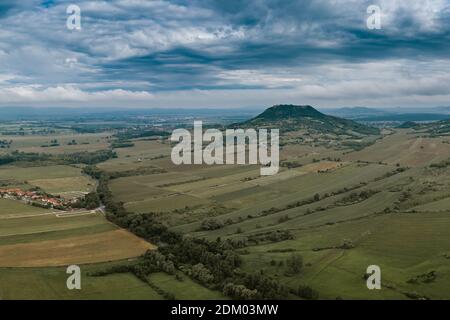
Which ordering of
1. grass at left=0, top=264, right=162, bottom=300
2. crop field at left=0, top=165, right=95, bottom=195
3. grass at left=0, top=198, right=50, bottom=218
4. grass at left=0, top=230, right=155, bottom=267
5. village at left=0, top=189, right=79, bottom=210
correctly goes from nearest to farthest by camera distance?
grass at left=0, top=264, right=162, bottom=300 < grass at left=0, top=230, right=155, bottom=267 < grass at left=0, top=198, right=50, bottom=218 < village at left=0, top=189, right=79, bottom=210 < crop field at left=0, top=165, right=95, bottom=195

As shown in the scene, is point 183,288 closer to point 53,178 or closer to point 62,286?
point 62,286

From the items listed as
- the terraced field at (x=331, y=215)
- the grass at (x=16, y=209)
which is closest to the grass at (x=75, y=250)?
the terraced field at (x=331, y=215)

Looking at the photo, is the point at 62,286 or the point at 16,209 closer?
the point at 62,286

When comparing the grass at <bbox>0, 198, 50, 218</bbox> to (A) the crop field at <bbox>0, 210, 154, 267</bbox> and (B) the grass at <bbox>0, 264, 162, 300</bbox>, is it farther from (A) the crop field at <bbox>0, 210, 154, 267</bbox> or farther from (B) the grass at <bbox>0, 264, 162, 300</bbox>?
(B) the grass at <bbox>0, 264, 162, 300</bbox>

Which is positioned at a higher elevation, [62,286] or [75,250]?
[75,250]

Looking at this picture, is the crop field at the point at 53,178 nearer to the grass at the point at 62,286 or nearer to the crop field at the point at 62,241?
the crop field at the point at 62,241

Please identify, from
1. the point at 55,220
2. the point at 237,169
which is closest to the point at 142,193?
the point at 55,220

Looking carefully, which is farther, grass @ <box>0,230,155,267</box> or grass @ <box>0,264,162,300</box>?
grass @ <box>0,230,155,267</box>

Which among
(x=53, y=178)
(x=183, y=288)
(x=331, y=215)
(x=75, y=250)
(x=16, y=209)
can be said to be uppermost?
(x=53, y=178)

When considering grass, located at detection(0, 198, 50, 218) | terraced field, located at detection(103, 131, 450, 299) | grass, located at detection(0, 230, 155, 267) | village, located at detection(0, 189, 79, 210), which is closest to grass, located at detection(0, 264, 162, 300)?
grass, located at detection(0, 230, 155, 267)

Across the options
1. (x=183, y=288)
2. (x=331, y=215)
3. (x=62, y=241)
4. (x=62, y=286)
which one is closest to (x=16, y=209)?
(x=62, y=241)

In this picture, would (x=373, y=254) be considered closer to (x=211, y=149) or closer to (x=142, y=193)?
(x=142, y=193)
